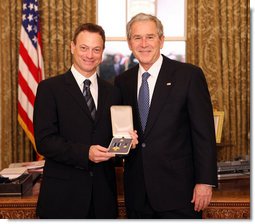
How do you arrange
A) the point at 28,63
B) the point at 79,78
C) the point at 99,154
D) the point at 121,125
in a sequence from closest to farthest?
the point at 99,154
the point at 121,125
the point at 79,78
the point at 28,63

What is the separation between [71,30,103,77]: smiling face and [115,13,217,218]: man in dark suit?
0.66 ft

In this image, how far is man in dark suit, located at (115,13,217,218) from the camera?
1977mm

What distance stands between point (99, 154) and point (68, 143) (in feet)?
0.54

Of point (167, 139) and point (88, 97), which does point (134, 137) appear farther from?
point (88, 97)

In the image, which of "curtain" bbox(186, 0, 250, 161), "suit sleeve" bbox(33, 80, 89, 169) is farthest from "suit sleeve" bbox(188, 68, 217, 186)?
"curtain" bbox(186, 0, 250, 161)

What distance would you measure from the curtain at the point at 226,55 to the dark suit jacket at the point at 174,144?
264 centimetres

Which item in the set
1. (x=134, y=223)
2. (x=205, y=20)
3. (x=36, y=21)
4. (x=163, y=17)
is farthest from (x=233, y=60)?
(x=134, y=223)

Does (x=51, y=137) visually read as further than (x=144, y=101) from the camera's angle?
No

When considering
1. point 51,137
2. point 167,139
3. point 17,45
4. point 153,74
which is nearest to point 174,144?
point 167,139

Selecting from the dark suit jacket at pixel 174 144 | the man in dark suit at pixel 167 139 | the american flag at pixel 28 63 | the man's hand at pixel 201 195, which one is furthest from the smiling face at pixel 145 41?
the american flag at pixel 28 63

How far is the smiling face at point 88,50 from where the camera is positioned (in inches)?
78.7

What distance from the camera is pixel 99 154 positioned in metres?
1.83

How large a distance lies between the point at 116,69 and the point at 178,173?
3.15m

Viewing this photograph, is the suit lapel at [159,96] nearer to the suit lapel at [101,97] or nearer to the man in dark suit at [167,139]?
the man in dark suit at [167,139]
